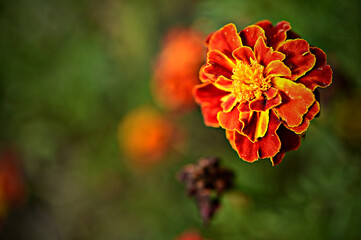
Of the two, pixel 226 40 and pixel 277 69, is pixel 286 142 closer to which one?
pixel 277 69

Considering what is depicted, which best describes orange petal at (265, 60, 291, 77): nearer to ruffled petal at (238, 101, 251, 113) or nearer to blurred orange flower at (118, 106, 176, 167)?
ruffled petal at (238, 101, 251, 113)

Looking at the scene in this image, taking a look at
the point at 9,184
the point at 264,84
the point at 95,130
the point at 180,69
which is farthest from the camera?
the point at 95,130

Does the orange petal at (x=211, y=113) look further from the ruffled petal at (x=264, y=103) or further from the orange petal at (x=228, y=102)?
the ruffled petal at (x=264, y=103)

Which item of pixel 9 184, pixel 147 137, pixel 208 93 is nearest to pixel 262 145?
pixel 208 93

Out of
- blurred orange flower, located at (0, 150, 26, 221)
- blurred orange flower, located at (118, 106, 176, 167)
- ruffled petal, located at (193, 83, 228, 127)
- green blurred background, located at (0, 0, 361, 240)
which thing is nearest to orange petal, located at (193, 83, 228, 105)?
ruffled petal, located at (193, 83, 228, 127)

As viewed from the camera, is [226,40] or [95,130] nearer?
[226,40]

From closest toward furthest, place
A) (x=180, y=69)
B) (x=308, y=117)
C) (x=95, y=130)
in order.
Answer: (x=308, y=117) < (x=180, y=69) < (x=95, y=130)

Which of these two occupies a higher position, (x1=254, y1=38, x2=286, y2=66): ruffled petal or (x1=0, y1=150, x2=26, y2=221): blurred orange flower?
(x1=254, y1=38, x2=286, y2=66): ruffled petal

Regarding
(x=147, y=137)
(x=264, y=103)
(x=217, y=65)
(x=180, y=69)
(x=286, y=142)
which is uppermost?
(x=217, y=65)
